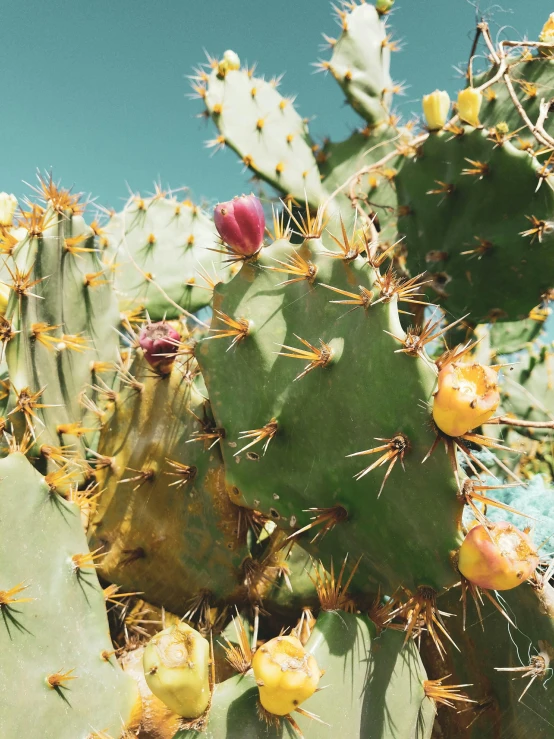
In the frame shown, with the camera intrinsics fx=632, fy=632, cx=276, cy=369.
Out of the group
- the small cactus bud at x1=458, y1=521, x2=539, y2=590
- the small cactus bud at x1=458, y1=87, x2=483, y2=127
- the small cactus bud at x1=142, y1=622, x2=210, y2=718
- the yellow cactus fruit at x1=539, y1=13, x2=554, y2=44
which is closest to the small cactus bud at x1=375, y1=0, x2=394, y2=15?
the yellow cactus fruit at x1=539, y1=13, x2=554, y2=44

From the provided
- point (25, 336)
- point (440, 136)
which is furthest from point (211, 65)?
point (25, 336)

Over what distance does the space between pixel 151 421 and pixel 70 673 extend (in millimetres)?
506

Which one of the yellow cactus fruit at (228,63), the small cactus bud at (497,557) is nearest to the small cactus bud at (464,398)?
the small cactus bud at (497,557)

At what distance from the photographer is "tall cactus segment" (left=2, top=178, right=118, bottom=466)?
3.88 feet

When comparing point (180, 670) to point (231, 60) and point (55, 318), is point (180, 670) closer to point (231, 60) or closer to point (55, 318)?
point (55, 318)

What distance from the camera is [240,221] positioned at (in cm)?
104

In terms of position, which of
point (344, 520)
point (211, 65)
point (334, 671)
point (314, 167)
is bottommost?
point (334, 671)

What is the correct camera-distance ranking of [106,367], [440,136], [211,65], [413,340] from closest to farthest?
[413,340]
[106,367]
[440,136]
[211,65]

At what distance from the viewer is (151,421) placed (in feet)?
4.34

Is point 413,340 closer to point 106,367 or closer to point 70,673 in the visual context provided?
point 70,673

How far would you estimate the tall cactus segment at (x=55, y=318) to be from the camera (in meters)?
1.18

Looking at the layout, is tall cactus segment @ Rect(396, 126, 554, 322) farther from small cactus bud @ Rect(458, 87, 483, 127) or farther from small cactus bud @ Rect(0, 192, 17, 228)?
small cactus bud @ Rect(0, 192, 17, 228)

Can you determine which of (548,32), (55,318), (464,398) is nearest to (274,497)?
(464,398)

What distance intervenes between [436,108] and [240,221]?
3.14 feet
